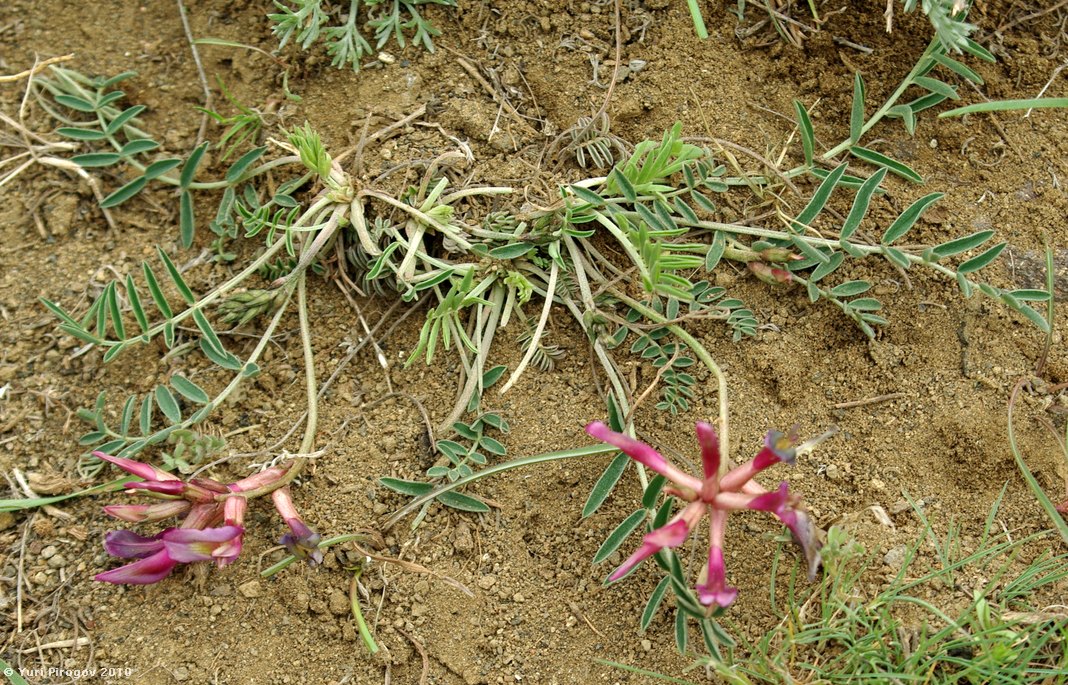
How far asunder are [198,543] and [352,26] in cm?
154

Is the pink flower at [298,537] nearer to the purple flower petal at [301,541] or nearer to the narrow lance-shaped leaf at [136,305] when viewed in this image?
the purple flower petal at [301,541]

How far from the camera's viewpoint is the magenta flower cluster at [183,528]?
2.05 meters

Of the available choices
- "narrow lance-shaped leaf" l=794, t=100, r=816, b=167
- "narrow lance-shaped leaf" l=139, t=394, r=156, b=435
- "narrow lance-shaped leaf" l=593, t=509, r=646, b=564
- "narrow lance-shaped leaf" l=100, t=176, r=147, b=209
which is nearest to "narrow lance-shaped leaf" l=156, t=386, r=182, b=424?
"narrow lance-shaped leaf" l=139, t=394, r=156, b=435

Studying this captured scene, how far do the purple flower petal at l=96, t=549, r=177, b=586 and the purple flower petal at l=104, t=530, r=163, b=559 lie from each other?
0.06 ft

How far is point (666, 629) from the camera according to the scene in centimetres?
216

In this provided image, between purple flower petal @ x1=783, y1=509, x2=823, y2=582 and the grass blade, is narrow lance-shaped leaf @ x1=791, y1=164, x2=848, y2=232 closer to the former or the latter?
the grass blade

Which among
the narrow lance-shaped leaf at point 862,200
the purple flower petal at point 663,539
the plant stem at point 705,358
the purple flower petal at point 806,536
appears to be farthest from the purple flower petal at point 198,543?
the narrow lance-shaped leaf at point 862,200

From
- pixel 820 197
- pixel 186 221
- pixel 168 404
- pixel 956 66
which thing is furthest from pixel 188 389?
pixel 956 66

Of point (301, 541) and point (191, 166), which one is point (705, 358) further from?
point (191, 166)

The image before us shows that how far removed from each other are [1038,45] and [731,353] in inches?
54.2

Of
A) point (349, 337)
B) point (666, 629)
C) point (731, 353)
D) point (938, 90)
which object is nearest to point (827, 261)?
point (731, 353)

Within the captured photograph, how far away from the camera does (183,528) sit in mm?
2109

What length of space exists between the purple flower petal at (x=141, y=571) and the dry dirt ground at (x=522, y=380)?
133 millimetres

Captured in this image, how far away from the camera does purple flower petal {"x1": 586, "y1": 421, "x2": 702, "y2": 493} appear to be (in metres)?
1.83
